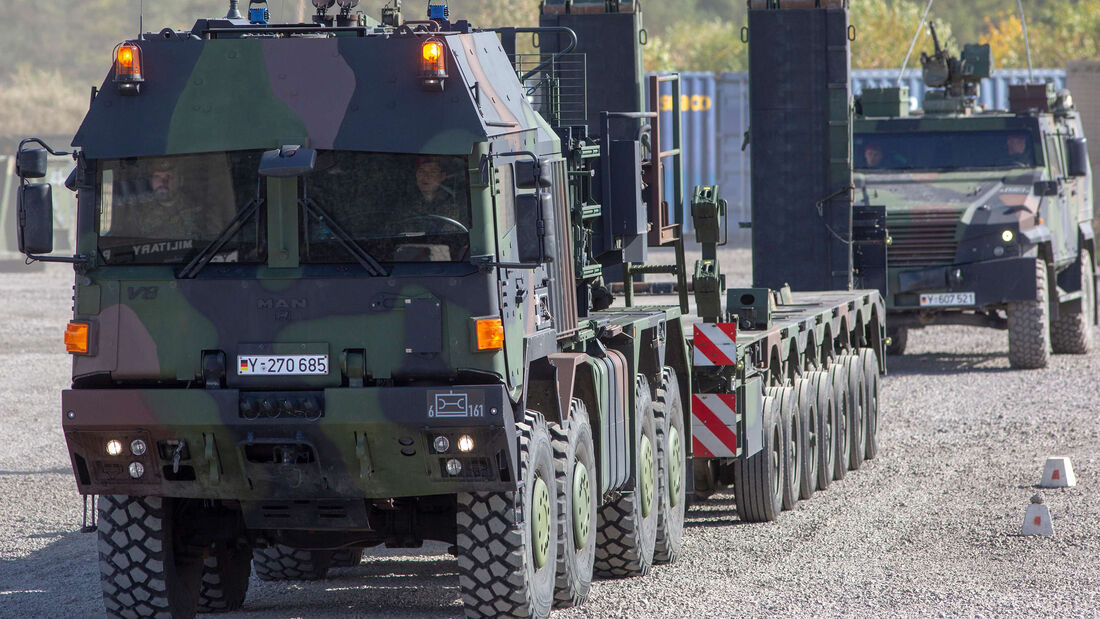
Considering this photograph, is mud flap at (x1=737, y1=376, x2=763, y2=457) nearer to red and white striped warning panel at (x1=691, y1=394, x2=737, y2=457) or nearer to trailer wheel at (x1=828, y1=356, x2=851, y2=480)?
red and white striped warning panel at (x1=691, y1=394, x2=737, y2=457)

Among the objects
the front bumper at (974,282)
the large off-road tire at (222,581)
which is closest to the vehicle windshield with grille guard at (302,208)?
the large off-road tire at (222,581)

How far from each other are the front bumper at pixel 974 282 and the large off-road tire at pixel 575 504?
10.1 m

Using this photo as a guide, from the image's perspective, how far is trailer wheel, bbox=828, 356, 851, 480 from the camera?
12430mm

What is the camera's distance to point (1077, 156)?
18531 millimetres

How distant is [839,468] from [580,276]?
15.3ft

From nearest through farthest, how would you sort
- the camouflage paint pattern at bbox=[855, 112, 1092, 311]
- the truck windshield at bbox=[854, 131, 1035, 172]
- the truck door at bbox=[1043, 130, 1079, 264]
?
the camouflage paint pattern at bbox=[855, 112, 1092, 311] < the truck door at bbox=[1043, 130, 1079, 264] < the truck windshield at bbox=[854, 131, 1035, 172]

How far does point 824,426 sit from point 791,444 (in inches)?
40.1

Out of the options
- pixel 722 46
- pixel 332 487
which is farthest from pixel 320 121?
pixel 722 46

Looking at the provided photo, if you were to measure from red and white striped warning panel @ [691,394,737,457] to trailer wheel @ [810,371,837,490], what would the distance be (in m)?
2.31

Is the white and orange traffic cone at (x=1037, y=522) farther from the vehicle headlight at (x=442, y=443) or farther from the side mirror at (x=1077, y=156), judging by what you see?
the side mirror at (x=1077, y=156)

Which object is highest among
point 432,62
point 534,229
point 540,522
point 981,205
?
point 981,205

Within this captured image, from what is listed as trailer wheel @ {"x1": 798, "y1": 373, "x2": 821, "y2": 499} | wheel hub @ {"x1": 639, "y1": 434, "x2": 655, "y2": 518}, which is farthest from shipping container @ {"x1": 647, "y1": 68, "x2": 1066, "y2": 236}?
wheel hub @ {"x1": 639, "y1": 434, "x2": 655, "y2": 518}

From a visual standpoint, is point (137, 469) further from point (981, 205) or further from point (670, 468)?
point (981, 205)

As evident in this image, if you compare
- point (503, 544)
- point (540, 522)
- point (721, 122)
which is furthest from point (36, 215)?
point (721, 122)
